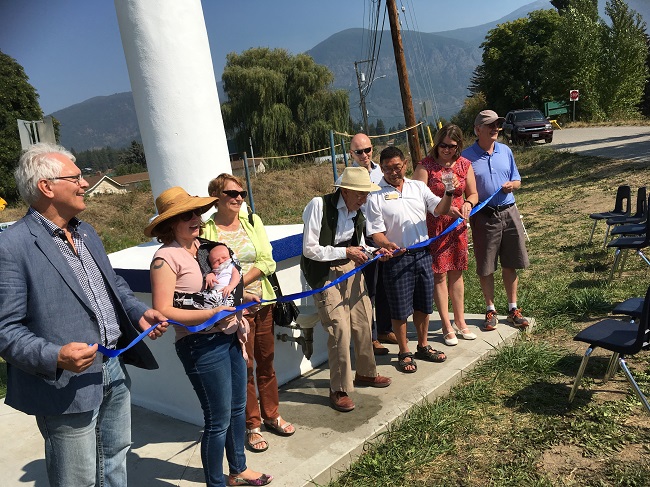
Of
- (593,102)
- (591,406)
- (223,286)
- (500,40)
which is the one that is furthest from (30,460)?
(500,40)

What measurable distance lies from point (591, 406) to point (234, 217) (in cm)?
284

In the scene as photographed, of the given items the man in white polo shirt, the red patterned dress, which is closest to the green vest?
the man in white polo shirt

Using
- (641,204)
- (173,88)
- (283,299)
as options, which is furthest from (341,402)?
(641,204)

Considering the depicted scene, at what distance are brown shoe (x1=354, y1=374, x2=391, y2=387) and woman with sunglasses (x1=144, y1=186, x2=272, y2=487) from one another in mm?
1596

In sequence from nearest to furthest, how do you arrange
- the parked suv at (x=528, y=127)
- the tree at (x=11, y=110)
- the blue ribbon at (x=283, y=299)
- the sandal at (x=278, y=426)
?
the blue ribbon at (x=283, y=299), the sandal at (x=278, y=426), the parked suv at (x=528, y=127), the tree at (x=11, y=110)

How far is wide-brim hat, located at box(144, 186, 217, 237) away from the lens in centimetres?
280

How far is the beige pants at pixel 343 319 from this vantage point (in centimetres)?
407

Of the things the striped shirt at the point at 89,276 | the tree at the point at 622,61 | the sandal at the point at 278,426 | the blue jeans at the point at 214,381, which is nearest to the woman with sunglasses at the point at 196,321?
the blue jeans at the point at 214,381

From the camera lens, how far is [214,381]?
9.52 feet

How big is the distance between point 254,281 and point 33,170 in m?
1.59

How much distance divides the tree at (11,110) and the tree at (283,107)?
1346cm

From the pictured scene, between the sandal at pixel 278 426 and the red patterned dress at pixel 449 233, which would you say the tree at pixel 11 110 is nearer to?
the red patterned dress at pixel 449 233

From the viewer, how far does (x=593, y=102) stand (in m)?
34.9

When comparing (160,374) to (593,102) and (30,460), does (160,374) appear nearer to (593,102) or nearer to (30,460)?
(30,460)
